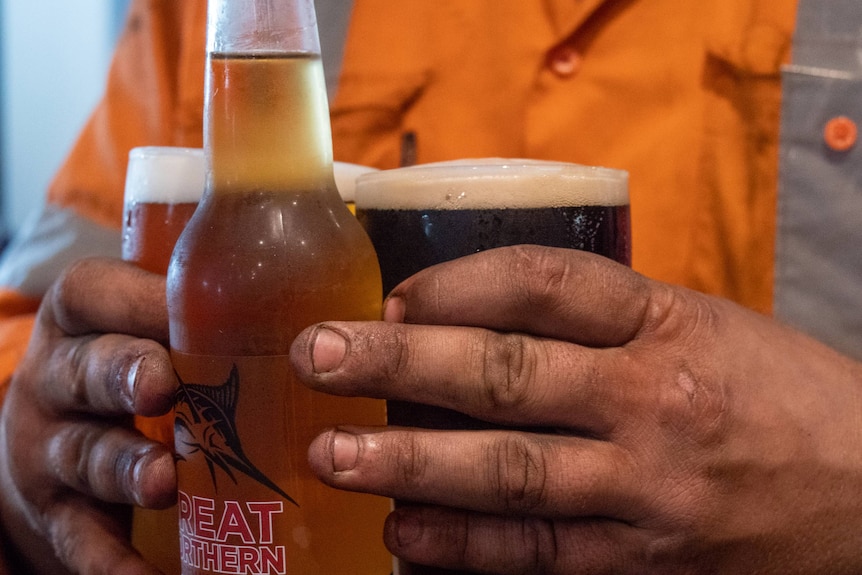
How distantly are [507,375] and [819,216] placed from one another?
0.58m

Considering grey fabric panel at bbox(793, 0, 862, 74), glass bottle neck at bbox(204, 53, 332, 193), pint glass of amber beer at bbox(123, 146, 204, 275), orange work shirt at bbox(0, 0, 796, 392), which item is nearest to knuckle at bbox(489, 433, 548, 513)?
glass bottle neck at bbox(204, 53, 332, 193)

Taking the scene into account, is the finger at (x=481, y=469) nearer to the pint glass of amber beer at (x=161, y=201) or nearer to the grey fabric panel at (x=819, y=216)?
the pint glass of amber beer at (x=161, y=201)

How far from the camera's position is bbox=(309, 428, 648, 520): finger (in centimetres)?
49

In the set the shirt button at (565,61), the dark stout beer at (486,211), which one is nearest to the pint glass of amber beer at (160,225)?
the dark stout beer at (486,211)

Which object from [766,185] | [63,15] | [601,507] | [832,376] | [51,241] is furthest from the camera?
[63,15]

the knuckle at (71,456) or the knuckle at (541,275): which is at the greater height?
the knuckle at (541,275)

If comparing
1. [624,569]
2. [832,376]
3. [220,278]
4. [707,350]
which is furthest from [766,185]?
[220,278]

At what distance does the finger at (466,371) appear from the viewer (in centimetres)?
48

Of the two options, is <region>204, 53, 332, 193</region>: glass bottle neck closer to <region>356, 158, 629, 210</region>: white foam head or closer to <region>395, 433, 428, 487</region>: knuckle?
<region>356, 158, 629, 210</region>: white foam head

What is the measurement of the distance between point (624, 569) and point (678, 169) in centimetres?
56

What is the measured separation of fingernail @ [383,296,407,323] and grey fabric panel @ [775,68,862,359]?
22.9 inches

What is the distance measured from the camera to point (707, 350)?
0.55 metres

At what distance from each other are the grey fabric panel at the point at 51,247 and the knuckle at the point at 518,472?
76 cm

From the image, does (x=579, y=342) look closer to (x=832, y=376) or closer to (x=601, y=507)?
(x=601, y=507)
